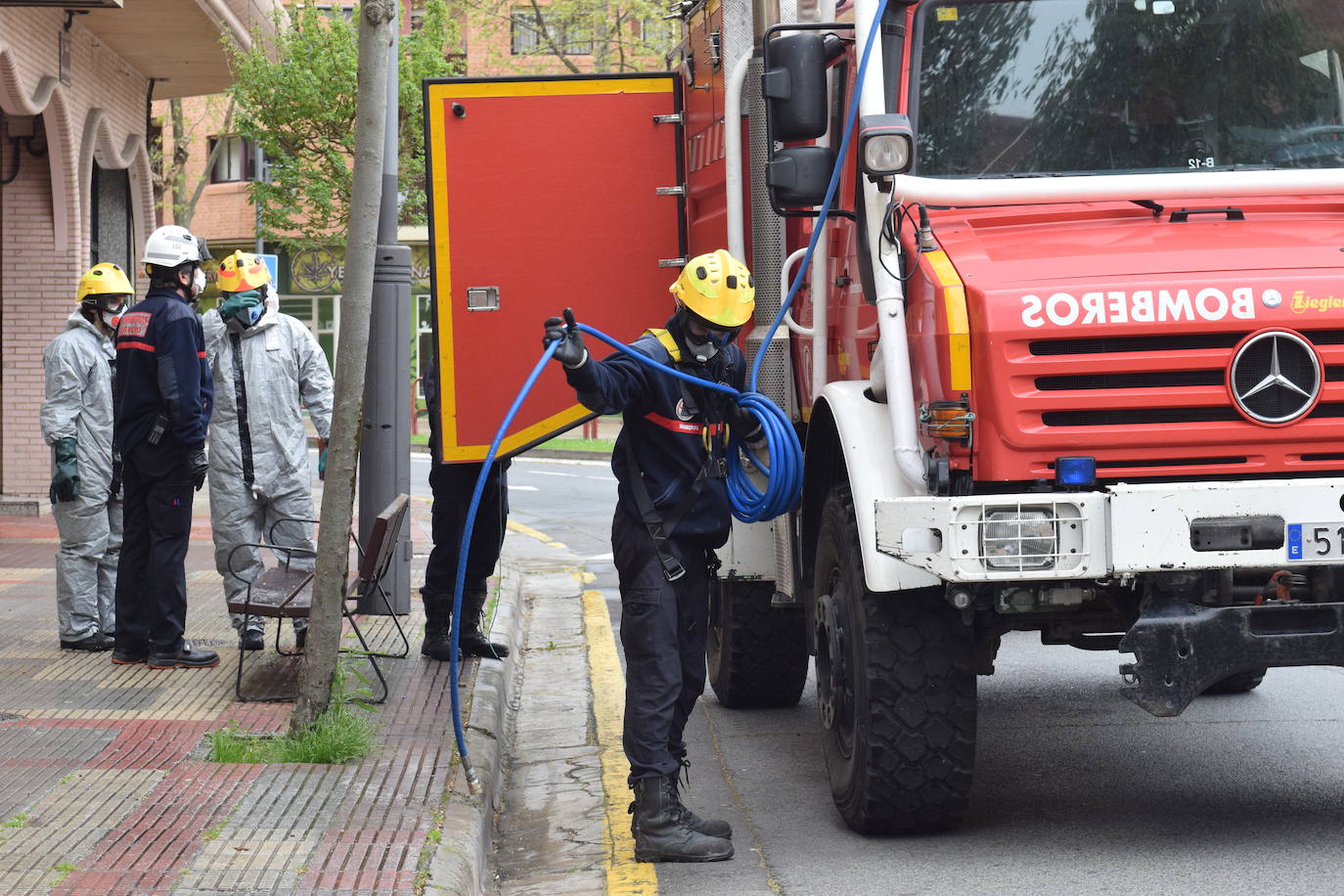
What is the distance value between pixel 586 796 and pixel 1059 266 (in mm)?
2702

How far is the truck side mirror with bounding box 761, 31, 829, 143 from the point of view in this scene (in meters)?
5.53

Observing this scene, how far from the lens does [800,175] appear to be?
5.82 meters

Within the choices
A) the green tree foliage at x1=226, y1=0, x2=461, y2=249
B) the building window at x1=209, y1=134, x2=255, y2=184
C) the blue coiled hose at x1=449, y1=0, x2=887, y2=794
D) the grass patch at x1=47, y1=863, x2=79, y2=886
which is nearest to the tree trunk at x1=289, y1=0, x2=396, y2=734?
the blue coiled hose at x1=449, y1=0, x2=887, y2=794

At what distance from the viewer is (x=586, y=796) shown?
650 centimetres

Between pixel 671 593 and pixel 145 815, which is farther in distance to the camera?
pixel 671 593

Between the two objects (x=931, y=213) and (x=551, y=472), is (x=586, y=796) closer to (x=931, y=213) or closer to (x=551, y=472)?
(x=931, y=213)

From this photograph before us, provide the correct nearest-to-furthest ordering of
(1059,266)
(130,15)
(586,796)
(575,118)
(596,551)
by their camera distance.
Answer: (1059,266)
(586,796)
(575,118)
(596,551)
(130,15)

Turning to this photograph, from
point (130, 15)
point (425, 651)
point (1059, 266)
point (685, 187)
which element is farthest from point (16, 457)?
point (1059, 266)

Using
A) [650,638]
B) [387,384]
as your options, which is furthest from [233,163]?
[650,638]

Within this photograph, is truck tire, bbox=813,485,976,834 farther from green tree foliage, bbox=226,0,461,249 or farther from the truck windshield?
green tree foliage, bbox=226,0,461,249

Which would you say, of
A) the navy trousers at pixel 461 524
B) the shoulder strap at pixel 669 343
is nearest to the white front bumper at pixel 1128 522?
the shoulder strap at pixel 669 343

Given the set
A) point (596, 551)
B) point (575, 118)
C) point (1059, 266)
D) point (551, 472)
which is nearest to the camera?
point (1059, 266)

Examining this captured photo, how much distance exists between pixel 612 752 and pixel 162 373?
263 centimetres

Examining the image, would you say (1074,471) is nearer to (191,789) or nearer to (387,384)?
(191,789)
